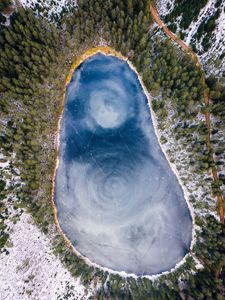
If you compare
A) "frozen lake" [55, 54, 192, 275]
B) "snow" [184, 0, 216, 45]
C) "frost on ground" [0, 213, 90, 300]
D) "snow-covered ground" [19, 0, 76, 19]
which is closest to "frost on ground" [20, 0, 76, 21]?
"snow-covered ground" [19, 0, 76, 19]

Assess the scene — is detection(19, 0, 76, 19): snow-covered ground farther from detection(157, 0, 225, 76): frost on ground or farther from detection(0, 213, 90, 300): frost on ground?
detection(0, 213, 90, 300): frost on ground

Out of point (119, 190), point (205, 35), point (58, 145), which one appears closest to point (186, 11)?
point (205, 35)

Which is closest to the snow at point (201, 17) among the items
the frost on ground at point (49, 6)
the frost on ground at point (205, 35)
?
the frost on ground at point (205, 35)

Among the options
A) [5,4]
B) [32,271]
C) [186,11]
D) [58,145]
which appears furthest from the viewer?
[58,145]

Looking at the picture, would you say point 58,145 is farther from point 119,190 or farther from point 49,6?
point 49,6

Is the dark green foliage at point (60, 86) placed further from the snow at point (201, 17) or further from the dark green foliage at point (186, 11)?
the dark green foliage at point (186, 11)

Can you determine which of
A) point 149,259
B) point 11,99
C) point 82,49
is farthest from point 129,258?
point 82,49

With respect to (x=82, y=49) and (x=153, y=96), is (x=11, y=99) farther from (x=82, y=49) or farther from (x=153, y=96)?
(x=153, y=96)
